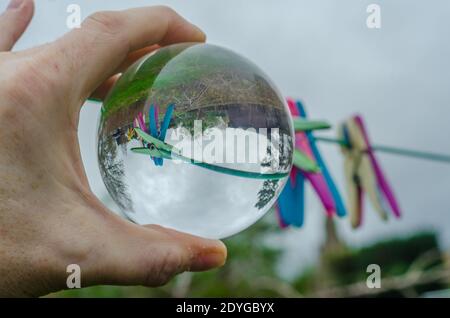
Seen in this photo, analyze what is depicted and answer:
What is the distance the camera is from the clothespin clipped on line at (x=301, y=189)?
231 centimetres

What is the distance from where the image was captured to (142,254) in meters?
1.16

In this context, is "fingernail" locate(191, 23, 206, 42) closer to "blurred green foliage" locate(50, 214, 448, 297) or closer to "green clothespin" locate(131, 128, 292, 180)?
"green clothespin" locate(131, 128, 292, 180)

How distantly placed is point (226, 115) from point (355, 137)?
6.22 ft

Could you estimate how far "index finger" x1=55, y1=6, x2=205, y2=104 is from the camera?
3.88 feet

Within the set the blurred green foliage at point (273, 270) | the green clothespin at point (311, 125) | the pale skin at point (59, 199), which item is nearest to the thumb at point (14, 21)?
the pale skin at point (59, 199)

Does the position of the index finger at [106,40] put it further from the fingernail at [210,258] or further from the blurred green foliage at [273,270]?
the blurred green foliage at [273,270]

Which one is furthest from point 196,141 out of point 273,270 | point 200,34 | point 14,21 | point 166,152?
point 273,270

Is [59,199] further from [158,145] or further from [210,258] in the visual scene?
[210,258]

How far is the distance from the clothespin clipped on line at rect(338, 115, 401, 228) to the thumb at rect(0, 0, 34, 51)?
1.80 meters

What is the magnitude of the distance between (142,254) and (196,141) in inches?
11.7

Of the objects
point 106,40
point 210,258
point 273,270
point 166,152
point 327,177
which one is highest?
point 106,40

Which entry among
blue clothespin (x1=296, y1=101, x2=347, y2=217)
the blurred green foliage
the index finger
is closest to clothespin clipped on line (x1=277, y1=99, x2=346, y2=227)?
blue clothespin (x1=296, y1=101, x2=347, y2=217)
